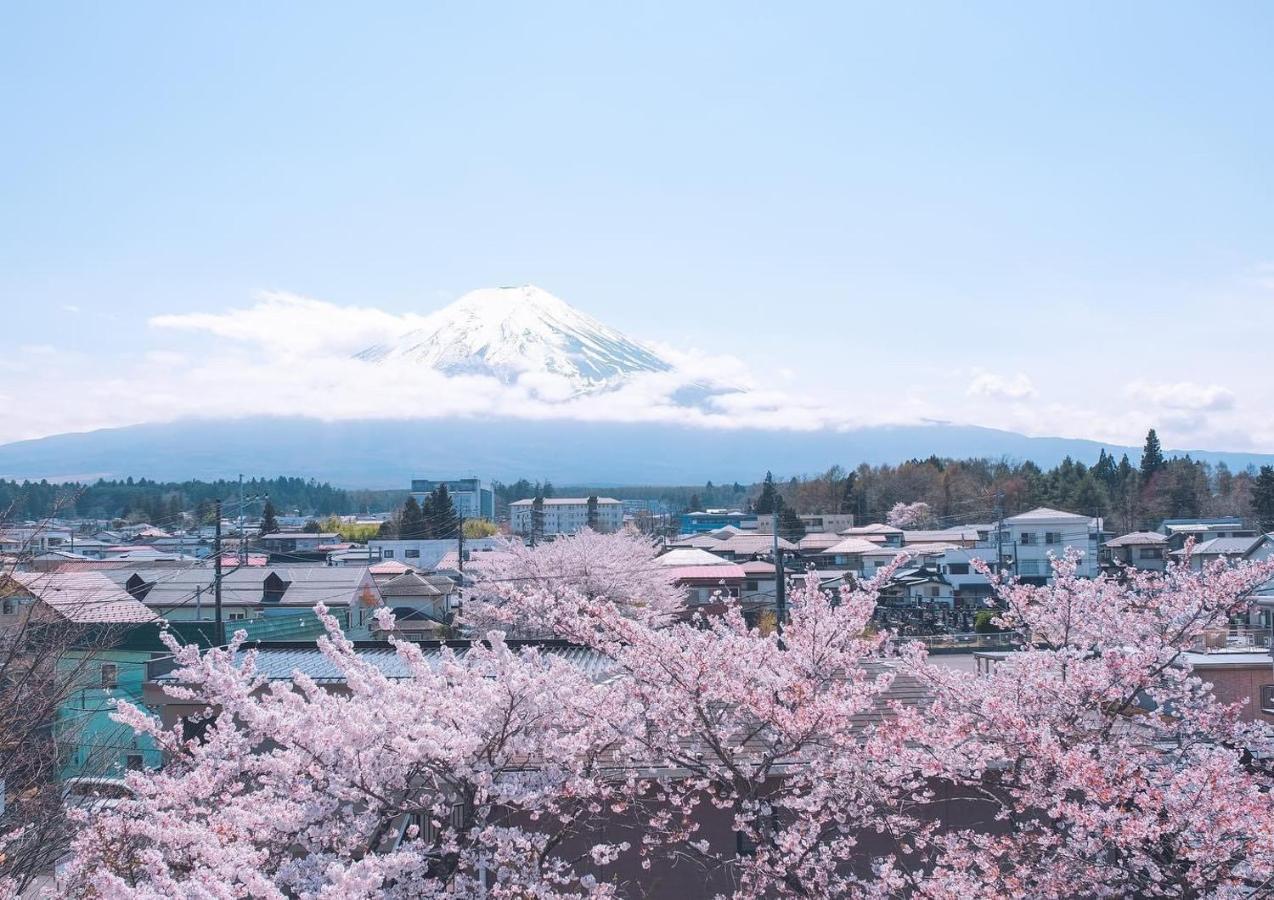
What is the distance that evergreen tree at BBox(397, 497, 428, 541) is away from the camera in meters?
50.2

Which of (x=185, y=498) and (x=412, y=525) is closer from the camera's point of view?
(x=412, y=525)

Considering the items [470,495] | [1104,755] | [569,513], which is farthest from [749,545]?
[470,495]

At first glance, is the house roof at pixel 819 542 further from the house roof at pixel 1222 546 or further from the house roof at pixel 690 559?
the house roof at pixel 1222 546

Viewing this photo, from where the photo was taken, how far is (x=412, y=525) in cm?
5122

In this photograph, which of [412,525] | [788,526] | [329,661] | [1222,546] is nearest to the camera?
[329,661]

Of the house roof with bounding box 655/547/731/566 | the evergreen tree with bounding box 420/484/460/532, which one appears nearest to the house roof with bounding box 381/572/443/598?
the house roof with bounding box 655/547/731/566

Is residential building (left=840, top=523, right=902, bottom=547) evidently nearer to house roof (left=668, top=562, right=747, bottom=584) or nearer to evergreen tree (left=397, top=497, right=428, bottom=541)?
house roof (left=668, top=562, right=747, bottom=584)

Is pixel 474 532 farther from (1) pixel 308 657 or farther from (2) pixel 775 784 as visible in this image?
(2) pixel 775 784

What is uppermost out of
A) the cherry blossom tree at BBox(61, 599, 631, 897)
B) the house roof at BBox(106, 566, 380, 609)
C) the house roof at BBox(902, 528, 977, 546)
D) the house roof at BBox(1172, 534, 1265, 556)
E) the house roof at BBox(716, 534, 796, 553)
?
the cherry blossom tree at BBox(61, 599, 631, 897)

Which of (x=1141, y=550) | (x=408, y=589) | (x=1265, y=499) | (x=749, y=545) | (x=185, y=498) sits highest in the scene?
(x=1265, y=499)

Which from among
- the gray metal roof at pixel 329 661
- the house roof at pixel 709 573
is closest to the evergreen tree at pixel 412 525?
the house roof at pixel 709 573

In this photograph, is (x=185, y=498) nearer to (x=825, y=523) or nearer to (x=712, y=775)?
(x=825, y=523)

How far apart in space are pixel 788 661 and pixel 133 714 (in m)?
3.60

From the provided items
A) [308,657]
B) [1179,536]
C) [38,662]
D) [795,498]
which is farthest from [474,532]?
[38,662]
